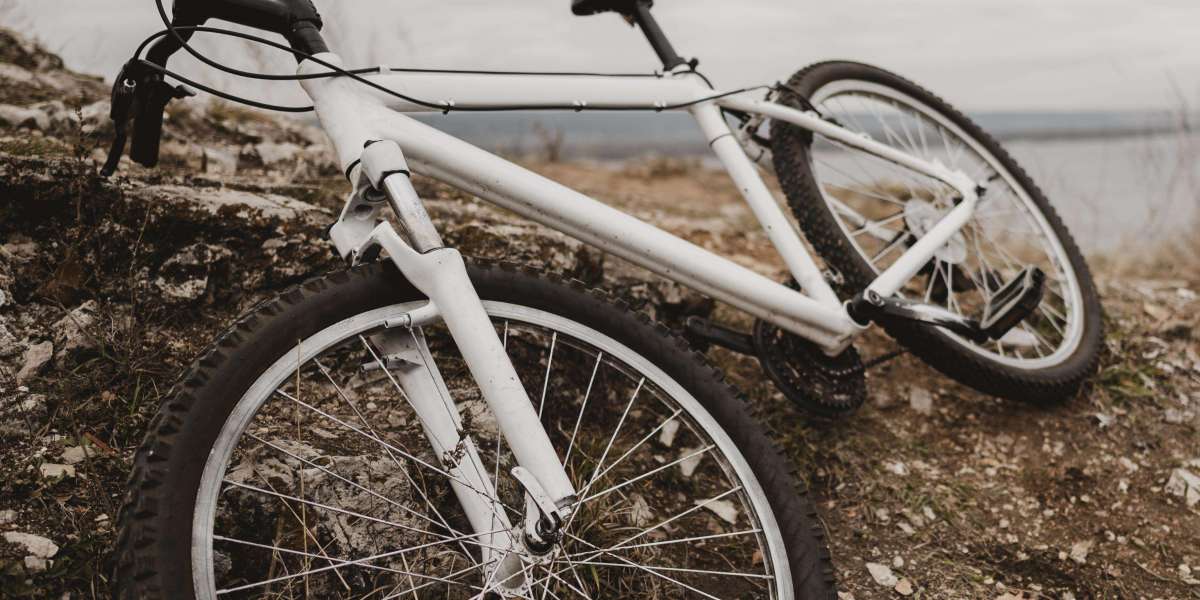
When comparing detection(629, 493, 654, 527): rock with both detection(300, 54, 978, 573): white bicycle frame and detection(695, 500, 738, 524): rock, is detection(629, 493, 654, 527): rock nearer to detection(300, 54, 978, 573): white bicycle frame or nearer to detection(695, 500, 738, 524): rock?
detection(695, 500, 738, 524): rock

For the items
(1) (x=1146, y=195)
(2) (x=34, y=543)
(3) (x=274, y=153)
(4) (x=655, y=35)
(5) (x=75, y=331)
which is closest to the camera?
(2) (x=34, y=543)

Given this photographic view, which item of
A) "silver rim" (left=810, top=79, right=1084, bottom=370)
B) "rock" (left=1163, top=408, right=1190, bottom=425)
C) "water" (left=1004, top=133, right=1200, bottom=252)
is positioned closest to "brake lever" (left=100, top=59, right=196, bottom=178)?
"silver rim" (left=810, top=79, right=1084, bottom=370)

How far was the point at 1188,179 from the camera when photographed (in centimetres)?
438

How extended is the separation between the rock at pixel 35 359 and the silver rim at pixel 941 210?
2050 millimetres

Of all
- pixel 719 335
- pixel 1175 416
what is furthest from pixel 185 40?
pixel 1175 416

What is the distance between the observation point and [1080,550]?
207 centimetres

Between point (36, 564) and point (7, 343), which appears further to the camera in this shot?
point (7, 343)

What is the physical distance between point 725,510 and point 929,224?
111 cm

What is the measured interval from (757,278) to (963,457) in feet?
3.49

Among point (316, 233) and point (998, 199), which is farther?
point (998, 199)

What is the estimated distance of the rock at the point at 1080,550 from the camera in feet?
6.70

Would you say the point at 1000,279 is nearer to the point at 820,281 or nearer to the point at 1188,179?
the point at 820,281

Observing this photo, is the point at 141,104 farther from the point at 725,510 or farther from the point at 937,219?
the point at 937,219

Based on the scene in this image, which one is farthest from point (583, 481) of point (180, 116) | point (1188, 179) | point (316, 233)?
point (1188, 179)
